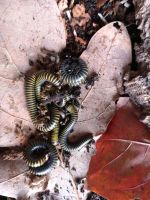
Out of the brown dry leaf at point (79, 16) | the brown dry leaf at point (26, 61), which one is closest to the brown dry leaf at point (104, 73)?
the brown dry leaf at point (26, 61)

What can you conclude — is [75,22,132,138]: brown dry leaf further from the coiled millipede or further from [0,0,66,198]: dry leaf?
[0,0,66,198]: dry leaf

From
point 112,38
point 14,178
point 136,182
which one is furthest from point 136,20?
point 14,178

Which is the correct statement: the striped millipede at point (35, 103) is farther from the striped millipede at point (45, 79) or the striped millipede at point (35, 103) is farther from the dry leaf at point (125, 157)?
the dry leaf at point (125, 157)

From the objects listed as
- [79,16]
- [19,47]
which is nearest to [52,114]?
[19,47]

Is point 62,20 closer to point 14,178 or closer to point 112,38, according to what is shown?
point 112,38

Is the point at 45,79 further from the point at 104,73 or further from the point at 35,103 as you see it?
the point at 104,73
